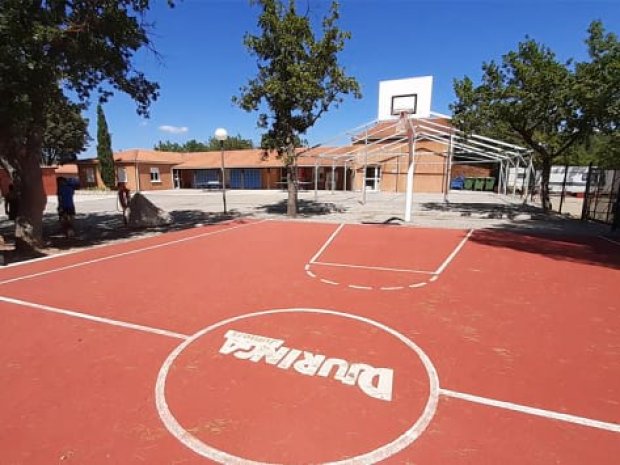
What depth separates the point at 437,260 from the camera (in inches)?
315

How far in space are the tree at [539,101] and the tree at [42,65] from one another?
13242 mm

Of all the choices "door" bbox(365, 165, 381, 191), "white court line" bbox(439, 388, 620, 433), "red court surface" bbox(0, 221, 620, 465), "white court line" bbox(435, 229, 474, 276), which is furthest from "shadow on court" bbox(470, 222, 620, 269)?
"door" bbox(365, 165, 381, 191)

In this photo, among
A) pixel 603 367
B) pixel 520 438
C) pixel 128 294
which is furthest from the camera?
pixel 128 294

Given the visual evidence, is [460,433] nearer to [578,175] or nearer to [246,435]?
[246,435]

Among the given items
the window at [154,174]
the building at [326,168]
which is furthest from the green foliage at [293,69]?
the window at [154,174]

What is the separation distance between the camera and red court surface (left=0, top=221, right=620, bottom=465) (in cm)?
256

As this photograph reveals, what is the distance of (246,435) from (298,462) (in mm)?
469

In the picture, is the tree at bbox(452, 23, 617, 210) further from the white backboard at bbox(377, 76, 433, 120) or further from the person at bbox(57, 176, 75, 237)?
the person at bbox(57, 176, 75, 237)

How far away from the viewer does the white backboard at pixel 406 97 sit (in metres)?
13.6

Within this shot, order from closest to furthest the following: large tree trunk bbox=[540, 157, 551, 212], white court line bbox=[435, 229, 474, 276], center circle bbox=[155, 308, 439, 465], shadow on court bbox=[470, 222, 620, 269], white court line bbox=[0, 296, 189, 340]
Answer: center circle bbox=[155, 308, 439, 465] → white court line bbox=[0, 296, 189, 340] → white court line bbox=[435, 229, 474, 276] → shadow on court bbox=[470, 222, 620, 269] → large tree trunk bbox=[540, 157, 551, 212]

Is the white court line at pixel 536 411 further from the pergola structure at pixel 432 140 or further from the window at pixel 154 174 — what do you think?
the window at pixel 154 174

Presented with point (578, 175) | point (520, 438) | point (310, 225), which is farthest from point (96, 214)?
point (578, 175)

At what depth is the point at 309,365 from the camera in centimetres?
358

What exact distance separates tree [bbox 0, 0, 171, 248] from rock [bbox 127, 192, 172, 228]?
3.92 m
